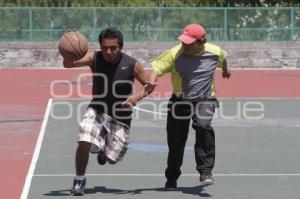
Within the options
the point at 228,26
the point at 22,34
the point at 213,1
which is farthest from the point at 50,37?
the point at 213,1

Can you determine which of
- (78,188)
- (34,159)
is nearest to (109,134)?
(78,188)

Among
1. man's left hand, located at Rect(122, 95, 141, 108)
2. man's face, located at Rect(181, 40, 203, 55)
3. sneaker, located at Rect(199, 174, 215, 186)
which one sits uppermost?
man's face, located at Rect(181, 40, 203, 55)

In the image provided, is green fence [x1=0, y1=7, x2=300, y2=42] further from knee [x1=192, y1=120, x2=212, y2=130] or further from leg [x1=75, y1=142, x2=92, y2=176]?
leg [x1=75, y1=142, x2=92, y2=176]

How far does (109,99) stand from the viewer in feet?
31.4

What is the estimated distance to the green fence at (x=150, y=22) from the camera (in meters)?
35.3

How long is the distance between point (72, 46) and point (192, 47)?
4.29 ft

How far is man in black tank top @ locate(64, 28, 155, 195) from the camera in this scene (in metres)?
9.49

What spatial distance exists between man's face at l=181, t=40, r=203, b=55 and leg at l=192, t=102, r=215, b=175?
577 mm

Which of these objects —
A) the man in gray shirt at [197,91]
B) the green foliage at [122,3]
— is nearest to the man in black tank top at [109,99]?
the man in gray shirt at [197,91]

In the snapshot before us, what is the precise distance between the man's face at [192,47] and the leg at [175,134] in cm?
56

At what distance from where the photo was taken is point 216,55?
32.9ft

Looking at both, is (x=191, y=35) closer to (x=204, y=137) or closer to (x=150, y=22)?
(x=204, y=137)

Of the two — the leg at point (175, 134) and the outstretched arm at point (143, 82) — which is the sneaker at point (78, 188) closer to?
the outstretched arm at point (143, 82)

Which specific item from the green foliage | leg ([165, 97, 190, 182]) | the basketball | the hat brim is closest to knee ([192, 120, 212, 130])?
leg ([165, 97, 190, 182])
